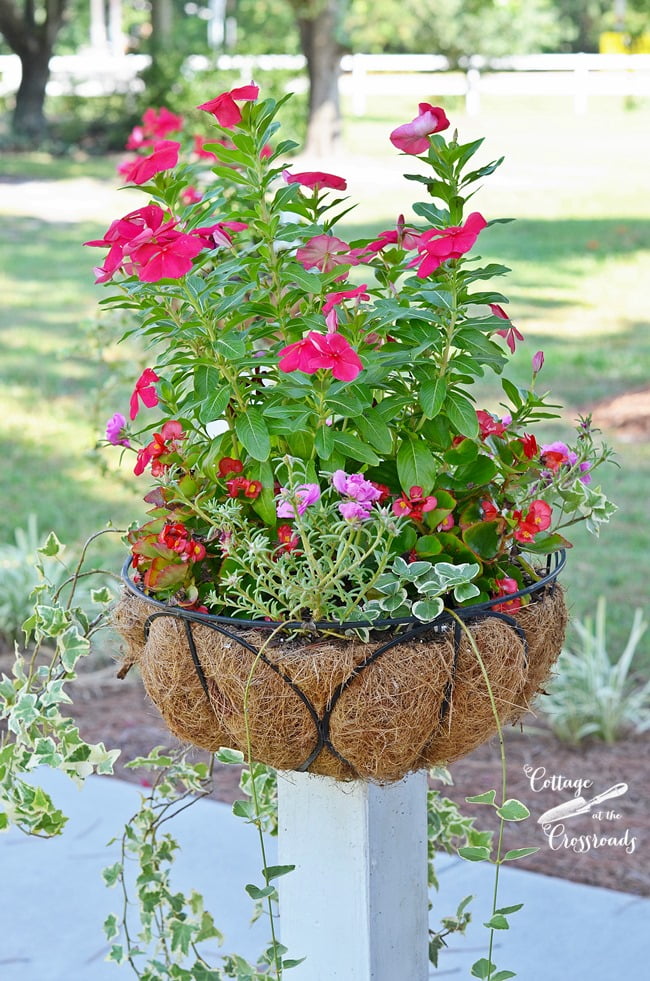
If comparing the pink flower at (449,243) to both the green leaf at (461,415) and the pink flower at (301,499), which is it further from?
the pink flower at (301,499)

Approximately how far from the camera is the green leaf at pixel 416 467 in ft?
4.58

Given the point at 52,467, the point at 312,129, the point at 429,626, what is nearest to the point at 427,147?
the point at 429,626

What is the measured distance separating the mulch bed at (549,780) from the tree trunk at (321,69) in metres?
12.3

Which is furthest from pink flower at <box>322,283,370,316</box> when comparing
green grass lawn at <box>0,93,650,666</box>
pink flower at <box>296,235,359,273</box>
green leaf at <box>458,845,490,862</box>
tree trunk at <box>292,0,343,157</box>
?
tree trunk at <box>292,0,343,157</box>

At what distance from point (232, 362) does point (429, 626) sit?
1.28 ft

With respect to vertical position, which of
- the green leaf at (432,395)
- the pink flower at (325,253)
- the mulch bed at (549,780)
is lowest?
the mulch bed at (549,780)

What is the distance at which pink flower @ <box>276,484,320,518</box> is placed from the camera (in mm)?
1333

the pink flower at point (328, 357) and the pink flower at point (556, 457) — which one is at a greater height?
the pink flower at point (328, 357)

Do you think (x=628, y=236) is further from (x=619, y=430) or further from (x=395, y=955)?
(x=395, y=955)

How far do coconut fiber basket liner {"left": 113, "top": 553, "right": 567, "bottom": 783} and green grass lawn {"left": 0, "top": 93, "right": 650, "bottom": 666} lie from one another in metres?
1.97

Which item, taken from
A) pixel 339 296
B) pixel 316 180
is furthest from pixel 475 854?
pixel 316 180

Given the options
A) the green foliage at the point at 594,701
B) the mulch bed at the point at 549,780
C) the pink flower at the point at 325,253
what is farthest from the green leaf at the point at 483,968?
the green foliage at the point at 594,701

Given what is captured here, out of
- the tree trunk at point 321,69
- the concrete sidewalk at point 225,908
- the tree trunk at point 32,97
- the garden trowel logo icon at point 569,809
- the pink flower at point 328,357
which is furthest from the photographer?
the tree trunk at point 32,97

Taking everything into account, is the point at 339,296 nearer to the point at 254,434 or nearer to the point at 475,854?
the point at 254,434
